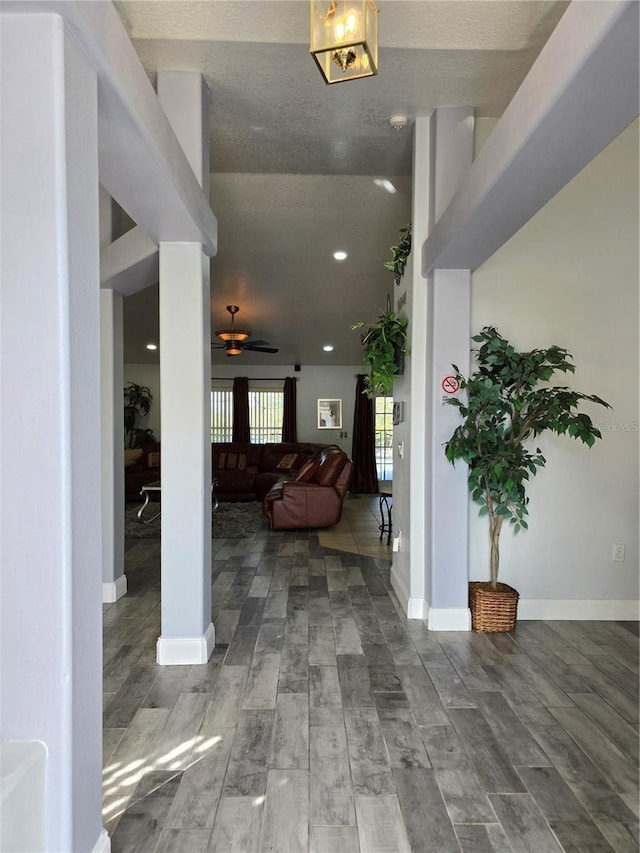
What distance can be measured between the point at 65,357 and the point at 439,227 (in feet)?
7.78

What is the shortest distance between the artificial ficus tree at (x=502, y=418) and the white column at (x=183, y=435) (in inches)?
58.8

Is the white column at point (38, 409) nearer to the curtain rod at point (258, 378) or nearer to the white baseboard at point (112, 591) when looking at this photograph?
the white baseboard at point (112, 591)

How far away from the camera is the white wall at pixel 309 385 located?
1075cm

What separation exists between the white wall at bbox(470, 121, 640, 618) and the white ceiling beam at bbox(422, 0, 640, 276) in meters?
0.93

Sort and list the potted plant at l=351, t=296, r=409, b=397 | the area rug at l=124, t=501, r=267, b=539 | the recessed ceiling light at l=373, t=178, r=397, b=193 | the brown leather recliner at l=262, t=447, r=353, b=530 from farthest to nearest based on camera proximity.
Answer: the brown leather recliner at l=262, t=447, r=353, b=530 < the area rug at l=124, t=501, r=267, b=539 < the recessed ceiling light at l=373, t=178, r=397, b=193 < the potted plant at l=351, t=296, r=409, b=397

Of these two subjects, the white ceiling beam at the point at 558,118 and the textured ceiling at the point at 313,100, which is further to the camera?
the textured ceiling at the point at 313,100

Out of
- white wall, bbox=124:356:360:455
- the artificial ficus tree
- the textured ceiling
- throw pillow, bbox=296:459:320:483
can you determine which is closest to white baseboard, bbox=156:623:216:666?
the artificial ficus tree

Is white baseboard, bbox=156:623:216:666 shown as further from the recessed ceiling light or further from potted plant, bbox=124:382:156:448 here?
potted plant, bbox=124:382:156:448

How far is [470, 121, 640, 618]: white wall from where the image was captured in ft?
11.6

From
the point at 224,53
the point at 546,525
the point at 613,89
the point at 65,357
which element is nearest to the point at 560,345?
the point at 546,525

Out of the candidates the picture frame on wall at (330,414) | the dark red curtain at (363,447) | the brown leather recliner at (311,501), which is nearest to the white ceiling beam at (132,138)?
the brown leather recliner at (311,501)

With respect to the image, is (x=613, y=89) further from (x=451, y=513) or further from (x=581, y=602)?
(x=581, y=602)

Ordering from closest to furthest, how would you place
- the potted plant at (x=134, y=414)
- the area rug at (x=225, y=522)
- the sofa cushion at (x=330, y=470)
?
the area rug at (x=225, y=522) < the sofa cushion at (x=330, y=470) < the potted plant at (x=134, y=414)

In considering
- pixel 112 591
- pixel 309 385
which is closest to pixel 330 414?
pixel 309 385
